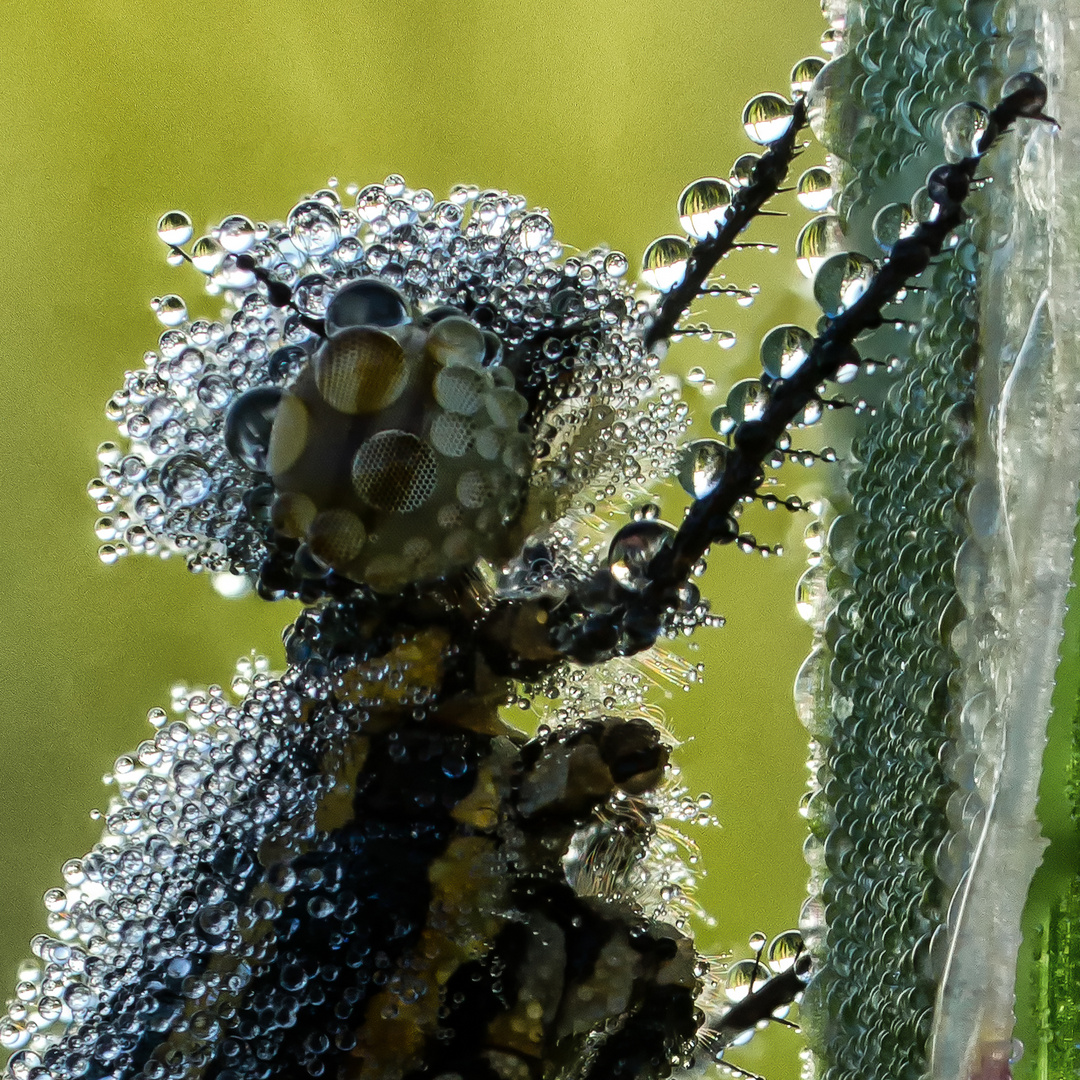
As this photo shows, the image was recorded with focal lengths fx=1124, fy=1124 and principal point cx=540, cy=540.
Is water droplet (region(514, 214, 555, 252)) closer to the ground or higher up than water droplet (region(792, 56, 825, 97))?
closer to the ground

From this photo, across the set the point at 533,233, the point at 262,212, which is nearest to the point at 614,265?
the point at 533,233

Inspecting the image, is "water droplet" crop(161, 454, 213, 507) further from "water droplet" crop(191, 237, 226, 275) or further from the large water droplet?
the large water droplet

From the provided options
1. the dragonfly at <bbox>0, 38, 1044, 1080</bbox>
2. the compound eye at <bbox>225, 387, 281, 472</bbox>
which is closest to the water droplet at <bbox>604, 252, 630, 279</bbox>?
the dragonfly at <bbox>0, 38, 1044, 1080</bbox>

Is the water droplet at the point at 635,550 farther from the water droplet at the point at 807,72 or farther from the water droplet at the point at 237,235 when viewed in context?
the water droplet at the point at 807,72

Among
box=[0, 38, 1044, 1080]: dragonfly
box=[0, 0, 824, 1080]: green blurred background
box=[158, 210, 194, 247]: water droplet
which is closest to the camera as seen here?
box=[0, 38, 1044, 1080]: dragonfly

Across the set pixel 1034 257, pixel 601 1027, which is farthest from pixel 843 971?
pixel 1034 257

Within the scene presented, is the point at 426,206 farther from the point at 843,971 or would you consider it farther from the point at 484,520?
the point at 843,971

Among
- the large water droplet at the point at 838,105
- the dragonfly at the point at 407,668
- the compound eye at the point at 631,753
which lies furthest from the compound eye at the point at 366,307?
the large water droplet at the point at 838,105
